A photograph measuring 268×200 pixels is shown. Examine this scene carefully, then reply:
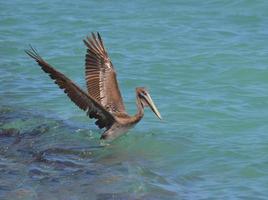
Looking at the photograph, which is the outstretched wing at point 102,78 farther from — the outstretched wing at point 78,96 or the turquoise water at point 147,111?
the turquoise water at point 147,111

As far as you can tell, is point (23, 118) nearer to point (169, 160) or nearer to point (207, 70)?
point (169, 160)

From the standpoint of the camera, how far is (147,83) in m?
11.5

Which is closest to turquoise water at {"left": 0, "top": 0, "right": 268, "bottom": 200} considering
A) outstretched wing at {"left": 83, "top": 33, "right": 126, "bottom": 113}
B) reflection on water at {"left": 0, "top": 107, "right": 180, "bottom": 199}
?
reflection on water at {"left": 0, "top": 107, "right": 180, "bottom": 199}

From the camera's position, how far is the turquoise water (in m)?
7.95

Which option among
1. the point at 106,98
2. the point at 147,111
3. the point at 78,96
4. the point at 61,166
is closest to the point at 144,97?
the point at 106,98

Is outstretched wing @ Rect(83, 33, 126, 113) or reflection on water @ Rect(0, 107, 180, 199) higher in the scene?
outstretched wing @ Rect(83, 33, 126, 113)

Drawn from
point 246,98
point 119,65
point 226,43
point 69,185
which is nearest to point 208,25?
point 226,43

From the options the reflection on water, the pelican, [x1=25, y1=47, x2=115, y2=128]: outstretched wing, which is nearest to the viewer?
the reflection on water

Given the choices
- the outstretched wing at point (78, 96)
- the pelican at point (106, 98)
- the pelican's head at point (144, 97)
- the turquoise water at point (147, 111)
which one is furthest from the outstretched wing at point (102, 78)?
the turquoise water at point (147, 111)

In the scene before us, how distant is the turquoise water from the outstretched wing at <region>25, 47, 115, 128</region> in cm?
37

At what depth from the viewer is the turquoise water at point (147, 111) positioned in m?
7.95

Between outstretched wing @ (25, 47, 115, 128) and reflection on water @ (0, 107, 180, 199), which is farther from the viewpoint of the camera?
outstretched wing @ (25, 47, 115, 128)

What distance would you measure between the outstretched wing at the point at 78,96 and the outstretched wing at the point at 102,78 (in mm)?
211

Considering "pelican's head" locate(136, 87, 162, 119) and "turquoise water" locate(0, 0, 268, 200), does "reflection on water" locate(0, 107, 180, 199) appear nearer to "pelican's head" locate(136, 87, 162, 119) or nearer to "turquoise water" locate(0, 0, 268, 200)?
"turquoise water" locate(0, 0, 268, 200)
